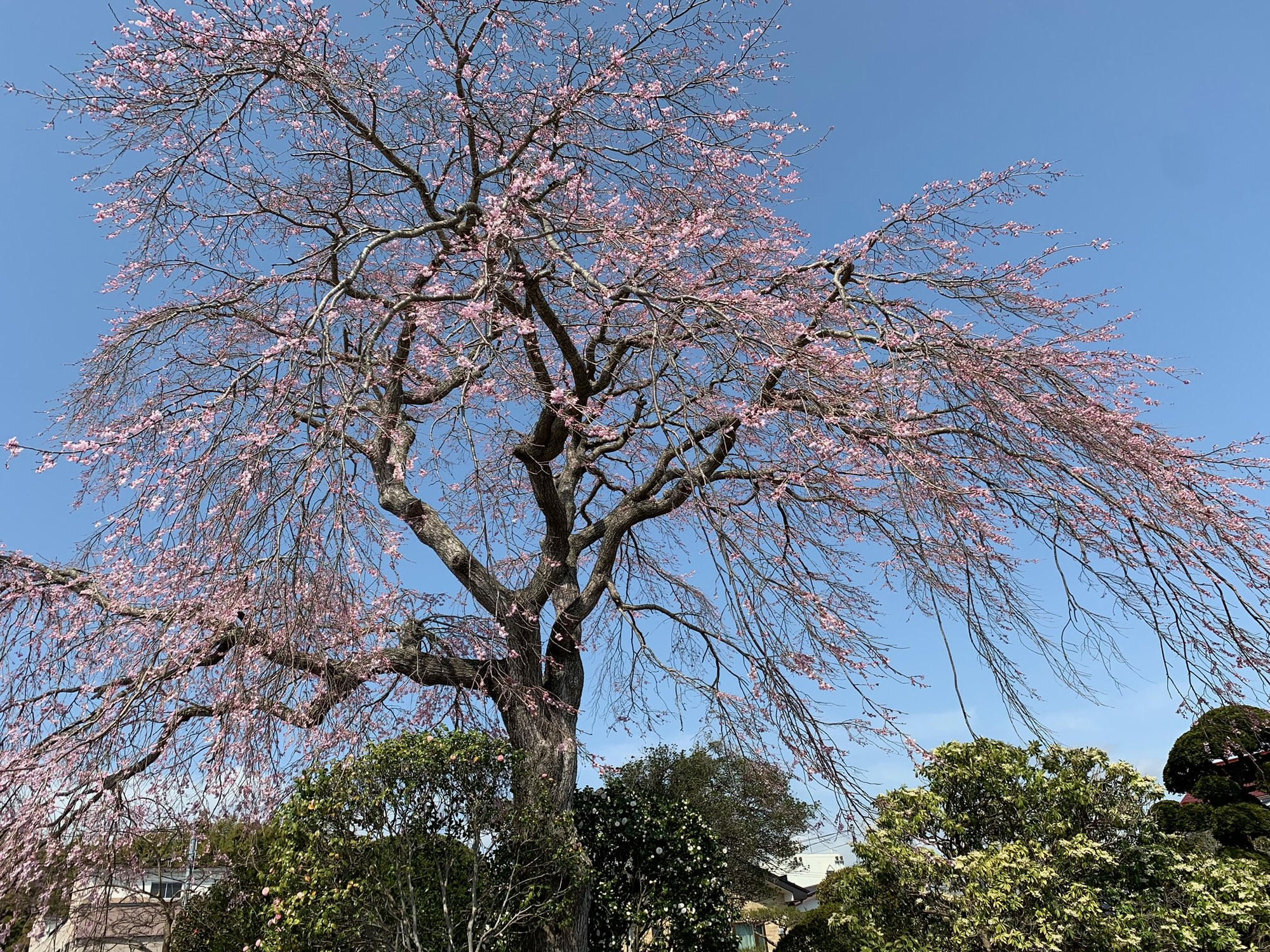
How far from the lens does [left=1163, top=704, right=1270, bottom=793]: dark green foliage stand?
8016 mm

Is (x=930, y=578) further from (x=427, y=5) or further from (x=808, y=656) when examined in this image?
(x=427, y=5)

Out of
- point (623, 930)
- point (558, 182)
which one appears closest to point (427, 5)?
point (558, 182)

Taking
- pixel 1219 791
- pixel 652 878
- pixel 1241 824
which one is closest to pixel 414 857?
pixel 652 878

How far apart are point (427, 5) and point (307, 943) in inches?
242

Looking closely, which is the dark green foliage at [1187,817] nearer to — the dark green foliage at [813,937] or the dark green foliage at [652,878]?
the dark green foliage at [813,937]

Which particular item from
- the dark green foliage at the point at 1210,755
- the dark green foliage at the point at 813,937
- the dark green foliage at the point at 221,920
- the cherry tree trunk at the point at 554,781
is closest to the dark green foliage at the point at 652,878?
the cherry tree trunk at the point at 554,781

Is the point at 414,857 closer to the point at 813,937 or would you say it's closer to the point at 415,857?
the point at 415,857

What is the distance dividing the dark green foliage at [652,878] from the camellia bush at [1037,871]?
147 centimetres

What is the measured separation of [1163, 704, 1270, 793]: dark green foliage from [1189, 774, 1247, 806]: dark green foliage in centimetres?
10

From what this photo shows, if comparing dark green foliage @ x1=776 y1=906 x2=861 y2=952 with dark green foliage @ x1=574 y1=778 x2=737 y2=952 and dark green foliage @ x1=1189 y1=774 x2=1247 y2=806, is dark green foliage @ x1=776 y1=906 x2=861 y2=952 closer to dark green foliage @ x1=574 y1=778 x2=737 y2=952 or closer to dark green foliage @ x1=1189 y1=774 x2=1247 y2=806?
dark green foliage @ x1=574 y1=778 x2=737 y2=952

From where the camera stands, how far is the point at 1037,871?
208 inches

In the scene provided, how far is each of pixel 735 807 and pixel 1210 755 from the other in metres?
6.62

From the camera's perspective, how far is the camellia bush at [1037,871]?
5.26m

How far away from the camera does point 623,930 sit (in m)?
7.32
